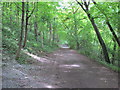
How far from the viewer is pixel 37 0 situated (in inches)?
469

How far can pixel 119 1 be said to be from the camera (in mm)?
9125

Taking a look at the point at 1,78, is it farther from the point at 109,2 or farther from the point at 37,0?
the point at 109,2

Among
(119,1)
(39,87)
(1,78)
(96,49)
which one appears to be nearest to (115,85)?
(39,87)

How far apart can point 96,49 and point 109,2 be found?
8.28 m

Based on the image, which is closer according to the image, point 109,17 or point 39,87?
point 39,87

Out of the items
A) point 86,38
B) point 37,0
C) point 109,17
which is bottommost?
point 86,38

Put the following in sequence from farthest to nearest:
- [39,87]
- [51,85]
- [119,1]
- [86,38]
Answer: [86,38] → [119,1] → [51,85] → [39,87]

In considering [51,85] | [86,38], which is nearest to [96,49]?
[86,38]

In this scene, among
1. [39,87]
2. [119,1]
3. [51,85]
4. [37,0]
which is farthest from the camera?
[37,0]

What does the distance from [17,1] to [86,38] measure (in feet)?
36.7

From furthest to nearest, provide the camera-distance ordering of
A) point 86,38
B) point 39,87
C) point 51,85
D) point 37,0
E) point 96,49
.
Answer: point 86,38 → point 96,49 → point 37,0 → point 51,85 → point 39,87

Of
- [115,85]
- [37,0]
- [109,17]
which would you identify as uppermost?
[37,0]

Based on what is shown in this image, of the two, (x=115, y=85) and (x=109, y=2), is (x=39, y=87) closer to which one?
(x=115, y=85)

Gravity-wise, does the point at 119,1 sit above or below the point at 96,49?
above
